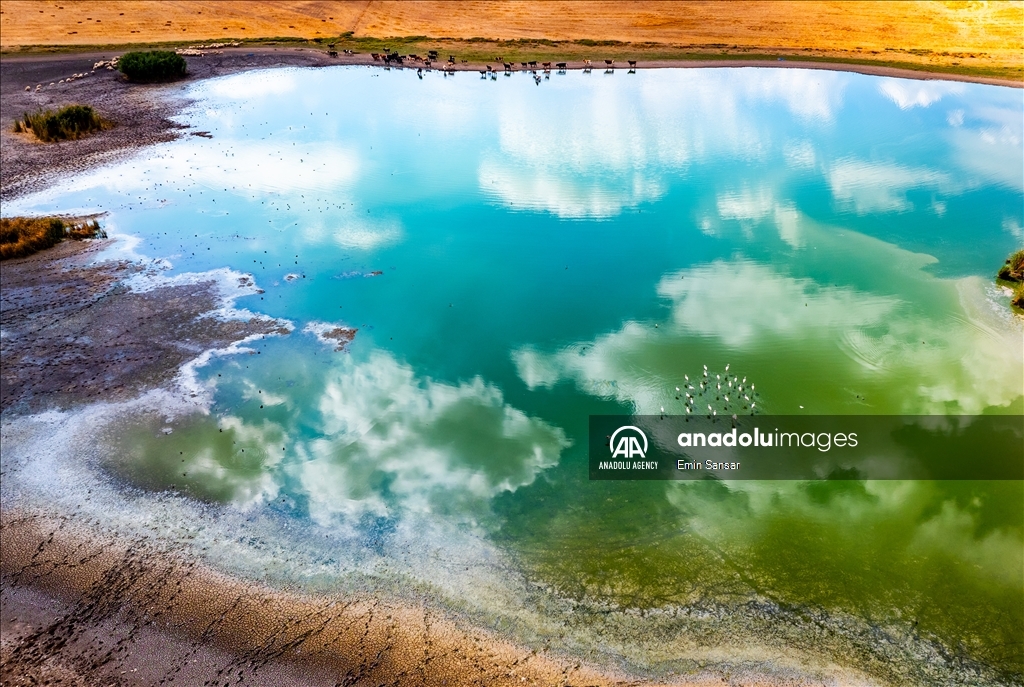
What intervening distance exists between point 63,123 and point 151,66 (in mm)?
9349

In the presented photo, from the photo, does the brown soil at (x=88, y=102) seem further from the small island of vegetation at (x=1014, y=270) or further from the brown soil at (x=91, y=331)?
the small island of vegetation at (x=1014, y=270)

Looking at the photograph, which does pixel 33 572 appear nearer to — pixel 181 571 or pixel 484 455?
pixel 181 571

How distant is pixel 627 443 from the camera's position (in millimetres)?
16500

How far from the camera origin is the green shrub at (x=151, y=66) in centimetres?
4184

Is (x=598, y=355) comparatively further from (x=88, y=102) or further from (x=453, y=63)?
(x=88, y=102)

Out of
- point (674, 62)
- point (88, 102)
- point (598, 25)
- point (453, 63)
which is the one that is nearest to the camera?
point (88, 102)

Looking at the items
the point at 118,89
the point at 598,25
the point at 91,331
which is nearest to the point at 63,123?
the point at 118,89

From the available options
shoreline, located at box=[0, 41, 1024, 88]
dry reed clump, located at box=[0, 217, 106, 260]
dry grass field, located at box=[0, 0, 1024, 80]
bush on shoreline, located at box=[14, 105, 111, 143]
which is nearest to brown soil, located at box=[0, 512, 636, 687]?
dry reed clump, located at box=[0, 217, 106, 260]

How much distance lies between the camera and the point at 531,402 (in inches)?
712

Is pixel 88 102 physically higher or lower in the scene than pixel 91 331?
higher

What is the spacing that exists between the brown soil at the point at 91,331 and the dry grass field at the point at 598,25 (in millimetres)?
32856

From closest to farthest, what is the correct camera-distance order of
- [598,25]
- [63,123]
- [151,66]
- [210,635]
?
[210,635], [63,123], [151,66], [598,25]

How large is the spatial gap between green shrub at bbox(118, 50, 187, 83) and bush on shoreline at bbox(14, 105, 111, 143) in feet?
23.2

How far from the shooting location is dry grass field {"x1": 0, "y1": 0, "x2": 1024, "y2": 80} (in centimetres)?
4722
